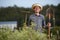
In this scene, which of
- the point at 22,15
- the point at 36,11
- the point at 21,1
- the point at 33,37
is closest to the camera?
the point at 33,37

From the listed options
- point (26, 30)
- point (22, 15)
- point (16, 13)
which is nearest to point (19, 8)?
point (16, 13)

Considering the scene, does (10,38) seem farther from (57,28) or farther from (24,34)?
(57,28)

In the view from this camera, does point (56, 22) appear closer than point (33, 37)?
No

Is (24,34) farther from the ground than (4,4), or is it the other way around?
(4,4)

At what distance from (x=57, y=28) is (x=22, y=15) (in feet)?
0.98

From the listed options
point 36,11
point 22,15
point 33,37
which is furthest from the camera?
point 22,15

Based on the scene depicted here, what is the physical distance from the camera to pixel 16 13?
1604mm

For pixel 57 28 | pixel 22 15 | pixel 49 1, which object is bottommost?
pixel 57 28

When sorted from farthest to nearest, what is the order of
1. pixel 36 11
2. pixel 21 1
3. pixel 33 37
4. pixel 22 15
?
pixel 21 1
pixel 22 15
pixel 36 11
pixel 33 37

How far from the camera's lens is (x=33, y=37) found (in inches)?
27.3

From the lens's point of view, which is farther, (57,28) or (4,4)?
(4,4)

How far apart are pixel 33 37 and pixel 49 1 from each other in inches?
37.3

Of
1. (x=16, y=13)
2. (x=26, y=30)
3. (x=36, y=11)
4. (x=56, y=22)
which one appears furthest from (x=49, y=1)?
(x=26, y=30)

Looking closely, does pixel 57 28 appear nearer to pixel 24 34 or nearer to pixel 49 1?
pixel 49 1
